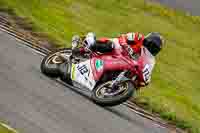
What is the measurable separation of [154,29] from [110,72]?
1482 cm

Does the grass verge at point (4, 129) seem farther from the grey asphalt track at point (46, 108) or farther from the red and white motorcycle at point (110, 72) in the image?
the red and white motorcycle at point (110, 72)

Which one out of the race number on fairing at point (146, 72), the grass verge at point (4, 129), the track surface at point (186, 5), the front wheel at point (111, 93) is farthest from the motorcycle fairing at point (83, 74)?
the track surface at point (186, 5)

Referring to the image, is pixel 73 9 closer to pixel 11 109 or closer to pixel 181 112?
pixel 181 112

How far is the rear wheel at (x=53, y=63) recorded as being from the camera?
49.3 feet

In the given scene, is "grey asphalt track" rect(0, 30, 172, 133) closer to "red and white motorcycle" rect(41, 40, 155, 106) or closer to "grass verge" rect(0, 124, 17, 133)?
"red and white motorcycle" rect(41, 40, 155, 106)

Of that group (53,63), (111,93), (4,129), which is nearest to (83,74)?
(53,63)

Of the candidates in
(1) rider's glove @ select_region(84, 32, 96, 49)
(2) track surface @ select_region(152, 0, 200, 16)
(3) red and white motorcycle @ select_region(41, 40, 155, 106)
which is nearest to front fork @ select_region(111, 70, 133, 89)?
(3) red and white motorcycle @ select_region(41, 40, 155, 106)

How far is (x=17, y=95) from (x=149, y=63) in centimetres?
300

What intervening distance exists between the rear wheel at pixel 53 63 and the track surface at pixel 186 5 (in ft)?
50.9

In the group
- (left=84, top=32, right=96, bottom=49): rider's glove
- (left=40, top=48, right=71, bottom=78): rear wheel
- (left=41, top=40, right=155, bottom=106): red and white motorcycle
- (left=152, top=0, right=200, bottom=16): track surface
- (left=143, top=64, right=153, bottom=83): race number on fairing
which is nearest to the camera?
(left=41, top=40, right=155, bottom=106): red and white motorcycle

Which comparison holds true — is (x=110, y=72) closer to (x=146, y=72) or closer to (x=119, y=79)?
(x=119, y=79)

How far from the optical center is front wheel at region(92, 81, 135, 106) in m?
13.6

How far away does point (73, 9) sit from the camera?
2694 centimetres

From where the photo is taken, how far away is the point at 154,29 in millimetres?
28859
